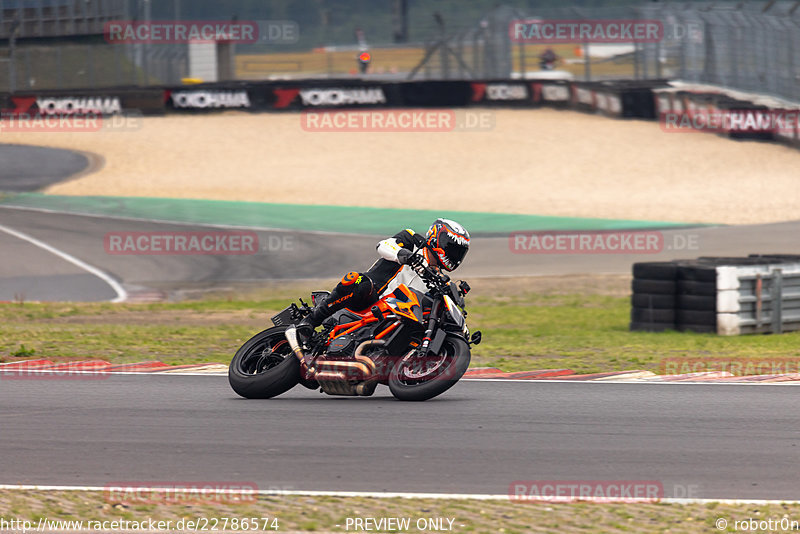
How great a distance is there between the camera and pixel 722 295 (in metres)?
14.1

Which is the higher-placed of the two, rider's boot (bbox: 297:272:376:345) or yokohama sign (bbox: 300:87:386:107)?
yokohama sign (bbox: 300:87:386:107)

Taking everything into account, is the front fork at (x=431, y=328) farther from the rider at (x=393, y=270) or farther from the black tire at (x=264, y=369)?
the black tire at (x=264, y=369)

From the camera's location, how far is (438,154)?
1496 inches

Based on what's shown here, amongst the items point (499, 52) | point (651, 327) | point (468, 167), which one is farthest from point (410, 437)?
point (499, 52)

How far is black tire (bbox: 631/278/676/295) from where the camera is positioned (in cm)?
1452

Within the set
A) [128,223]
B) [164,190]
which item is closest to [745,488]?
[128,223]

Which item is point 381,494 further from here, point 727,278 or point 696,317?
point 696,317

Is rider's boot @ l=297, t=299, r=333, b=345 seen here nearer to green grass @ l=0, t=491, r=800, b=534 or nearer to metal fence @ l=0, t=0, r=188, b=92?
green grass @ l=0, t=491, r=800, b=534

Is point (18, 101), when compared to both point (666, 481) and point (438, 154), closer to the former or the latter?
point (438, 154)

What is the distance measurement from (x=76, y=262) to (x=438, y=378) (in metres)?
14.7

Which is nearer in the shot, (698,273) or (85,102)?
(698,273)

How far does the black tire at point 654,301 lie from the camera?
14609 mm

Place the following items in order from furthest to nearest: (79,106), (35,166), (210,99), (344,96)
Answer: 1. (210,99)
2. (344,96)
3. (79,106)
4. (35,166)

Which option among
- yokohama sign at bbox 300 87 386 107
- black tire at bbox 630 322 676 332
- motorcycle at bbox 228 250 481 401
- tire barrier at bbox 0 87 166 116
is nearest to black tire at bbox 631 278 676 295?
black tire at bbox 630 322 676 332
